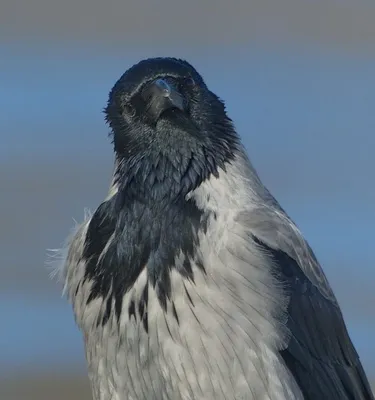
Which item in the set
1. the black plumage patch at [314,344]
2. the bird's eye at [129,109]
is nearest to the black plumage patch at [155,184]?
the bird's eye at [129,109]

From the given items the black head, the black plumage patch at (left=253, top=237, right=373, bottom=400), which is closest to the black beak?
the black head

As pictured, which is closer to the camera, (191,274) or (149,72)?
(191,274)

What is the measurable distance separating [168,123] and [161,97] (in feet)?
0.21

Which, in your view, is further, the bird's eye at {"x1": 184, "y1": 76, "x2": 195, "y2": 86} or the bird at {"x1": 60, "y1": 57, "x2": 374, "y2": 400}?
the bird's eye at {"x1": 184, "y1": 76, "x2": 195, "y2": 86}

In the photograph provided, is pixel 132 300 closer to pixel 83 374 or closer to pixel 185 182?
pixel 185 182

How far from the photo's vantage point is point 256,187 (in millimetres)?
2004

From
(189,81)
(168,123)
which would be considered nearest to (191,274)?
(168,123)

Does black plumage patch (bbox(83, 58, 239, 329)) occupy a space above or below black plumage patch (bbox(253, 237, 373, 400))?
above

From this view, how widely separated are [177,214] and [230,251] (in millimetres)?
132

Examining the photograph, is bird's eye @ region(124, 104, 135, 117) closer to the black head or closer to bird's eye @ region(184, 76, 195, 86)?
the black head

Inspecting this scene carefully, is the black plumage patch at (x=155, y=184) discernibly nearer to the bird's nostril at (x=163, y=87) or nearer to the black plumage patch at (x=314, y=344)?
the bird's nostril at (x=163, y=87)

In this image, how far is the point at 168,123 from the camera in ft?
6.24

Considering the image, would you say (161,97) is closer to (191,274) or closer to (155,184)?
(155,184)

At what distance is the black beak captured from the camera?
1862 millimetres
